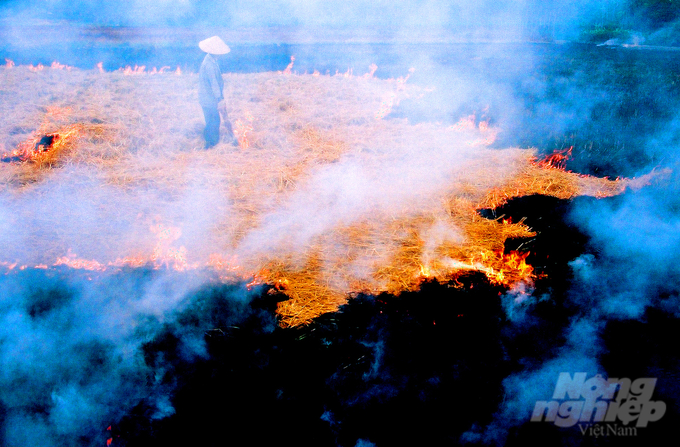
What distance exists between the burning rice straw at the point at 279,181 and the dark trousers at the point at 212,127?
0.21m

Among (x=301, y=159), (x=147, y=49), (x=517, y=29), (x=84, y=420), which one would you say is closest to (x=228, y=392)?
(x=84, y=420)

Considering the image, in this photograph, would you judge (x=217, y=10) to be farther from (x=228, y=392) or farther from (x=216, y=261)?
(x=228, y=392)

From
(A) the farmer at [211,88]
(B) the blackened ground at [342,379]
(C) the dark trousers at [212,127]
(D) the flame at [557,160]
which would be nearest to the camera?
(B) the blackened ground at [342,379]

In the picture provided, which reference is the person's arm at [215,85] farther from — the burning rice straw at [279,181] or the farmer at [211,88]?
the burning rice straw at [279,181]

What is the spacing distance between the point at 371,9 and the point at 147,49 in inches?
383

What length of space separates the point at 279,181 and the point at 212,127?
2014 millimetres

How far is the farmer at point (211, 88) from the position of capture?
17.9ft

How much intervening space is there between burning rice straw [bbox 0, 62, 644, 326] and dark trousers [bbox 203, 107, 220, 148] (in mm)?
206

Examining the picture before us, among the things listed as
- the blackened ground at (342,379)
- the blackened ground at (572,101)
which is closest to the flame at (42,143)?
the blackened ground at (342,379)

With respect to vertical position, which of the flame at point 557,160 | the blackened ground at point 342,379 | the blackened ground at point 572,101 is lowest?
the blackened ground at point 342,379

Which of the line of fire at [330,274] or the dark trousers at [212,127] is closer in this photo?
the line of fire at [330,274]

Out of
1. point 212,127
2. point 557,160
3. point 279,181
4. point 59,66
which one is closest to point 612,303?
point 557,160

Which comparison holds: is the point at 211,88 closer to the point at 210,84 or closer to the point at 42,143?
the point at 210,84

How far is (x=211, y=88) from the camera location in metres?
5.69
